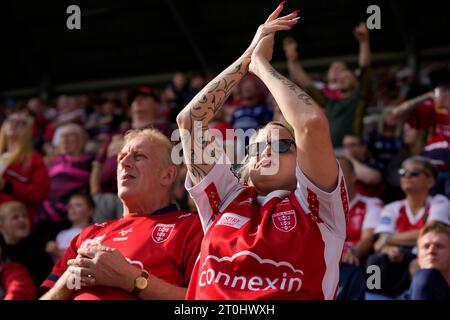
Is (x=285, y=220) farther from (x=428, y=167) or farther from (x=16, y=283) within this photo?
(x=428, y=167)

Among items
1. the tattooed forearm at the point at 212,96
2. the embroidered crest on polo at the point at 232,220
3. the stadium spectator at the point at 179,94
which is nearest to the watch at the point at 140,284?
the embroidered crest on polo at the point at 232,220

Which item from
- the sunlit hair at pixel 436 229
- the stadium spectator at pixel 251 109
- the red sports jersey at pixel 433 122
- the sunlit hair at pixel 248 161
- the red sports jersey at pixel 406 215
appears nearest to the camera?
the sunlit hair at pixel 248 161

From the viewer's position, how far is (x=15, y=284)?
178 inches

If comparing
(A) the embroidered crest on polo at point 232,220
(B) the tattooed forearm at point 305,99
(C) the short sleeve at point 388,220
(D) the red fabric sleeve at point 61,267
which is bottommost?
(C) the short sleeve at point 388,220

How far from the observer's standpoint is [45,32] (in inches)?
458

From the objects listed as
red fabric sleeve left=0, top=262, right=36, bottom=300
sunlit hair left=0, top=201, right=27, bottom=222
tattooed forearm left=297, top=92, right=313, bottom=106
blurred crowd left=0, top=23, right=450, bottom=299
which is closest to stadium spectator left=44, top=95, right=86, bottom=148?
blurred crowd left=0, top=23, right=450, bottom=299

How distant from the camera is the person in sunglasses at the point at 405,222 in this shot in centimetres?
516

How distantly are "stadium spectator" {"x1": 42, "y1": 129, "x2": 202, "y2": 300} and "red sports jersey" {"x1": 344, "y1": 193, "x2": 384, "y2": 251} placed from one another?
259 centimetres

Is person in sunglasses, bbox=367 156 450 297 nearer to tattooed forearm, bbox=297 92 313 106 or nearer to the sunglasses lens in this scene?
the sunglasses lens

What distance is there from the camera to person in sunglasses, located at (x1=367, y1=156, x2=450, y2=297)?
5164 millimetres

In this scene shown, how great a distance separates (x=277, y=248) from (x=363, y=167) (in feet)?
13.2

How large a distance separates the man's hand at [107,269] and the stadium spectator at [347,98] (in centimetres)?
411

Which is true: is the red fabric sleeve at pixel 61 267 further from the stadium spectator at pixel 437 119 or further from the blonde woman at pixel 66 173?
the stadium spectator at pixel 437 119
